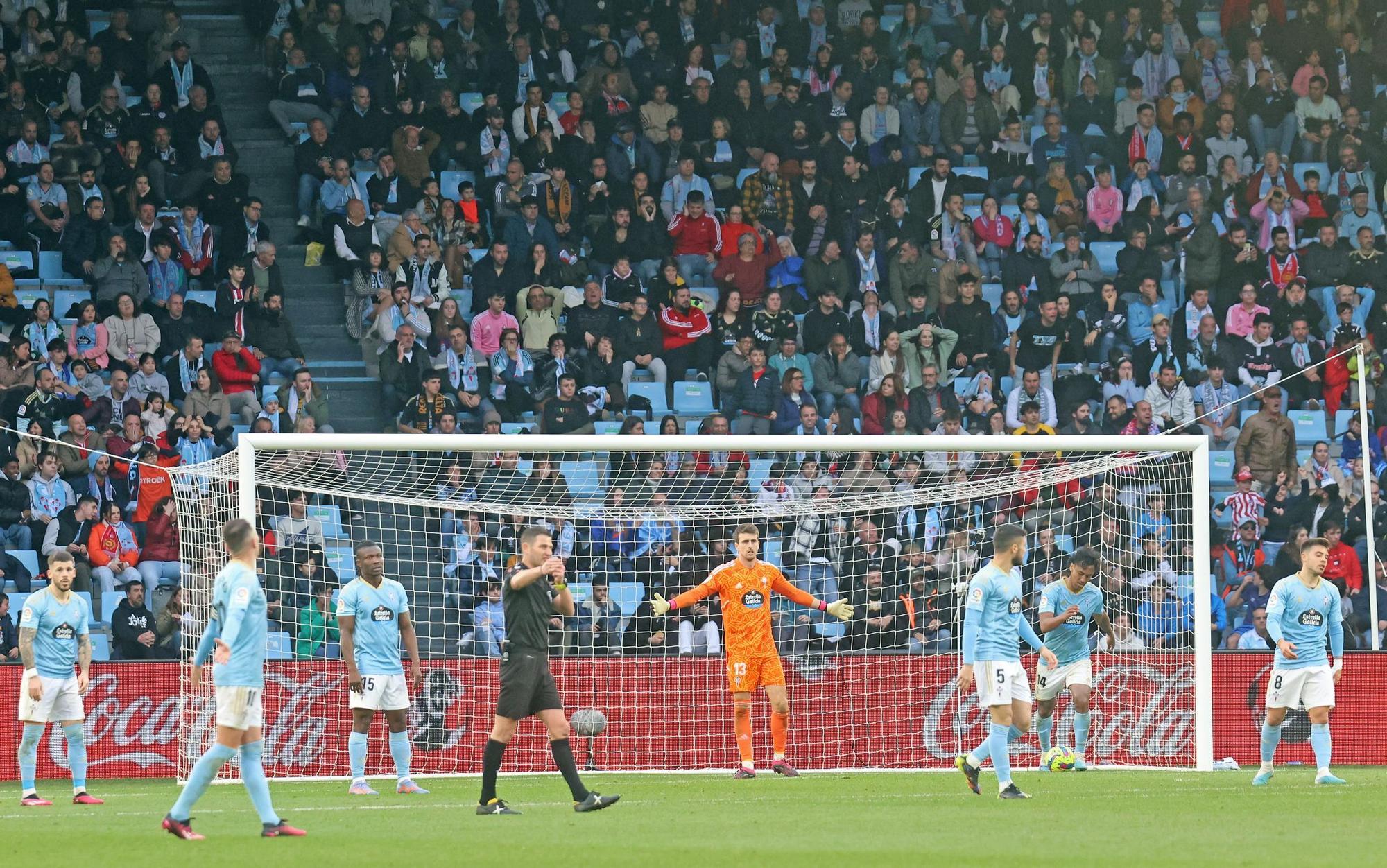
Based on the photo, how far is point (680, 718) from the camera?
15.7 meters

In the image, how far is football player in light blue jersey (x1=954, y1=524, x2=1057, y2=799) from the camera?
11.1 m

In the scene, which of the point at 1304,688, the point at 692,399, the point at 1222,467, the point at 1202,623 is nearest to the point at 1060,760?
the point at 1202,623

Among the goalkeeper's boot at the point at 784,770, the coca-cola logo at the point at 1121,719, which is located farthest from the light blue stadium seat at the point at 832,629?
the goalkeeper's boot at the point at 784,770

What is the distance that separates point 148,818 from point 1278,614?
8440 mm

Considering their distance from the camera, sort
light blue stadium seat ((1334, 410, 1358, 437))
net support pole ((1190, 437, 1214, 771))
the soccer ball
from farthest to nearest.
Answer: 1. light blue stadium seat ((1334, 410, 1358, 437))
2. net support pole ((1190, 437, 1214, 771))
3. the soccer ball

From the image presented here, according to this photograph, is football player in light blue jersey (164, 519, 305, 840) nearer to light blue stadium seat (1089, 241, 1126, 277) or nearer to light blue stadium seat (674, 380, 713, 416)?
light blue stadium seat (674, 380, 713, 416)

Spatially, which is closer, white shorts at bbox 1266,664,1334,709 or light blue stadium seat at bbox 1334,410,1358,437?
white shorts at bbox 1266,664,1334,709

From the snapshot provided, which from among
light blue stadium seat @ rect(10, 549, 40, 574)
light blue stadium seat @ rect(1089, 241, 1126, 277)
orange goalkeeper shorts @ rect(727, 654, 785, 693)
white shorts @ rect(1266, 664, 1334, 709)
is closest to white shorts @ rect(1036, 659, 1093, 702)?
white shorts @ rect(1266, 664, 1334, 709)

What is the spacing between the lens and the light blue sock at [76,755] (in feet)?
41.9

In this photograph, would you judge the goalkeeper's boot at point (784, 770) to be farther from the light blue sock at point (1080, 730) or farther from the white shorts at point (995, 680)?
the white shorts at point (995, 680)

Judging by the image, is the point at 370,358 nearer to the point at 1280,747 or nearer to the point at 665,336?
the point at 665,336

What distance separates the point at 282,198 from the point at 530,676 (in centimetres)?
1334

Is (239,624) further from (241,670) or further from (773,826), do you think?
(773,826)

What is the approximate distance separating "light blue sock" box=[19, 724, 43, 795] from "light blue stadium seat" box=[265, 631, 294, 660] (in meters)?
3.12
